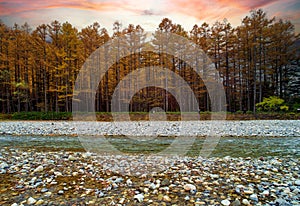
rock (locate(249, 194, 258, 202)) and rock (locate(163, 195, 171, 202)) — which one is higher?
rock (locate(249, 194, 258, 202))

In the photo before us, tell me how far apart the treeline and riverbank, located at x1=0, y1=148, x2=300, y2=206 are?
17.0m

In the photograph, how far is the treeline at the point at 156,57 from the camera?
21750 mm

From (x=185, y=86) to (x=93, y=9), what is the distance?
14723 mm

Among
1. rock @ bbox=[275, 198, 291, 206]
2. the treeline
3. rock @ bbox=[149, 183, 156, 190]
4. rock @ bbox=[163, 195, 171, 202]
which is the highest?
the treeline

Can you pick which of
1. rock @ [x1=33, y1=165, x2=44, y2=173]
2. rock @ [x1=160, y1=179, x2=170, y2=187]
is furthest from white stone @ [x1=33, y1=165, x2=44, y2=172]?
rock @ [x1=160, y1=179, x2=170, y2=187]

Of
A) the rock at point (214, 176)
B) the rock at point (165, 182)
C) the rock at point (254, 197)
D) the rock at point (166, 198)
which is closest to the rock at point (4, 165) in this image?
the rock at point (165, 182)

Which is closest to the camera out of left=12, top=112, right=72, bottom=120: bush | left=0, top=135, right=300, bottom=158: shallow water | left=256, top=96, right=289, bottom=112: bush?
left=0, top=135, right=300, bottom=158: shallow water

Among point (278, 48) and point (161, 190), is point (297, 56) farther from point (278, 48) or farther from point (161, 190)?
point (161, 190)

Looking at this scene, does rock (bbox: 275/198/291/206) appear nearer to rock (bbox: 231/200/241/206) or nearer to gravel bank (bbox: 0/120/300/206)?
gravel bank (bbox: 0/120/300/206)

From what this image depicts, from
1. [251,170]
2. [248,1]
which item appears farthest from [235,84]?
[251,170]

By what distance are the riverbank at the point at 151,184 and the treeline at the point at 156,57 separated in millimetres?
16998

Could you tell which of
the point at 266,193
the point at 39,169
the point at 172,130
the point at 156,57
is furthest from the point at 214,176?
the point at 156,57

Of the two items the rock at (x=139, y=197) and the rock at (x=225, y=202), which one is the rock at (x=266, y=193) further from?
the rock at (x=139, y=197)

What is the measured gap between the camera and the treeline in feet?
71.4
